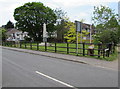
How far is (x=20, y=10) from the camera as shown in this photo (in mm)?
56625

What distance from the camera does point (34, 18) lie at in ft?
177

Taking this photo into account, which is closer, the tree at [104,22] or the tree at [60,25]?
the tree at [104,22]

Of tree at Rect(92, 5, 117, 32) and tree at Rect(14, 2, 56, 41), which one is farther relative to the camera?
tree at Rect(14, 2, 56, 41)

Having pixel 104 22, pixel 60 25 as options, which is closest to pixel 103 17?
pixel 104 22

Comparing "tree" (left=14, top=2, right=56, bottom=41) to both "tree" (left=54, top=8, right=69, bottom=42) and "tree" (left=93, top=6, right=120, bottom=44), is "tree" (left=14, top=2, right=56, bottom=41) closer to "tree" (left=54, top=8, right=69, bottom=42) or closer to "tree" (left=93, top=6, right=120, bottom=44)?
"tree" (left=54, top=8, right=69, bottom=42)

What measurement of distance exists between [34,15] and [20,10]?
21.0ft

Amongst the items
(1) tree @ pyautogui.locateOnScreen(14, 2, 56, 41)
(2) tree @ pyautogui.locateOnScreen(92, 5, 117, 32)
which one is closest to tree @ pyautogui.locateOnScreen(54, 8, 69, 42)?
(1) tree @ pyautogui.locateOnScreen(14, 2, 56, 41)

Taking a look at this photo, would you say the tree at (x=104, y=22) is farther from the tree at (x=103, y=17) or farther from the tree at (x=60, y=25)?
the tree at (x=60, y=25)

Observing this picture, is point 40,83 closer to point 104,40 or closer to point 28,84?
point 28,84

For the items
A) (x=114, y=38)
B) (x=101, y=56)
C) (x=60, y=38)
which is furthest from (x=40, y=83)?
(x=60, y=38)

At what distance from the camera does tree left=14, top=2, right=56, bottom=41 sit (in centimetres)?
5403

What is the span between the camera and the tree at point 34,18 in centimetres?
5403

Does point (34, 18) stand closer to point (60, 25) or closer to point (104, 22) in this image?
point (60, 25)

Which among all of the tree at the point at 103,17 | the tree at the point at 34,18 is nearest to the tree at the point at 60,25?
the tree at the point at 34,18
